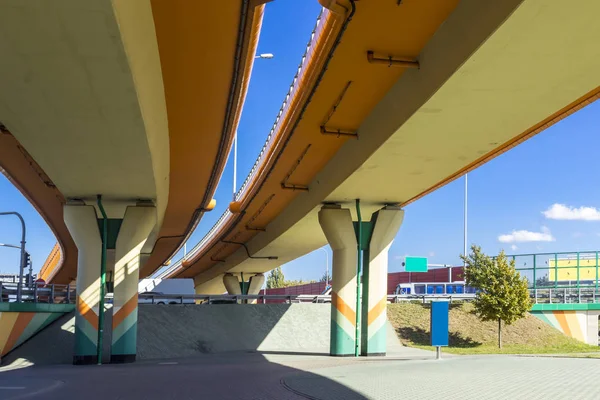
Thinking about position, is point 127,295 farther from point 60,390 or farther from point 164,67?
point 164,67

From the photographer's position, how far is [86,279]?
20.5m

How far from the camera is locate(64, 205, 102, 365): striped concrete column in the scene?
794 inches

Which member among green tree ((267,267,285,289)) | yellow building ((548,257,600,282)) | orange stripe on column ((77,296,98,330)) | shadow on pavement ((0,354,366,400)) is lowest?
green tree ((267,267,285,289))

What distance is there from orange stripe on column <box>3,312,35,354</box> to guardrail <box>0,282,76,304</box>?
2.34 ft

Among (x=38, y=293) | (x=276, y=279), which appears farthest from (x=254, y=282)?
(x=276, y=279)

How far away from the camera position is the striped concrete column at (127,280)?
2059 centimetres

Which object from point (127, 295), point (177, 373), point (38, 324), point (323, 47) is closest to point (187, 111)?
point (323, 47)

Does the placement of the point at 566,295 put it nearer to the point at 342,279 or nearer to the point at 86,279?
the point at 342,279

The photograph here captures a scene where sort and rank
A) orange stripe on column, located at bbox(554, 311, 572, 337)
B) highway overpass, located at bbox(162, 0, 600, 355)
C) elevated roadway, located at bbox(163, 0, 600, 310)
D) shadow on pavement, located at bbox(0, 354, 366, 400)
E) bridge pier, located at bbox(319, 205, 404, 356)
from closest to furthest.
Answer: elevated roadway, located at bbox(163, 0, 600, 310) < highway overpass, located at bbox(162, 0, 600, 355) < shadow on pavement, located at bbox(0, 354, 366, 400) < bridge pier, located at bbox(319, 205, 404, 356) < orange stripe on column, located at bbox(554, 311, 572, 337)

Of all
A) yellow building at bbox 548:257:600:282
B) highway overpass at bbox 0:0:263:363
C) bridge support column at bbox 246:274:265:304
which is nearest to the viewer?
highway overpass at bbox 0:0:263:363

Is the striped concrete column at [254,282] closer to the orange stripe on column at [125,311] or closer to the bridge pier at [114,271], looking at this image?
the orange stripe on column at [125,311]

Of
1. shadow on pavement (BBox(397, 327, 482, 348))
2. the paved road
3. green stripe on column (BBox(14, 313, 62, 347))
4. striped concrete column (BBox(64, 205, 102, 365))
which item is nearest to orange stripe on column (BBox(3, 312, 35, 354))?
green stripe on column (BBox(14, 313, 62, 347))

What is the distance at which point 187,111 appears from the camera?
50.3 ft

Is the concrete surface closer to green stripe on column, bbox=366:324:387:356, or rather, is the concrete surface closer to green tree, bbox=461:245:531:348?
green stripe on column, bbox=366:324:387:356
